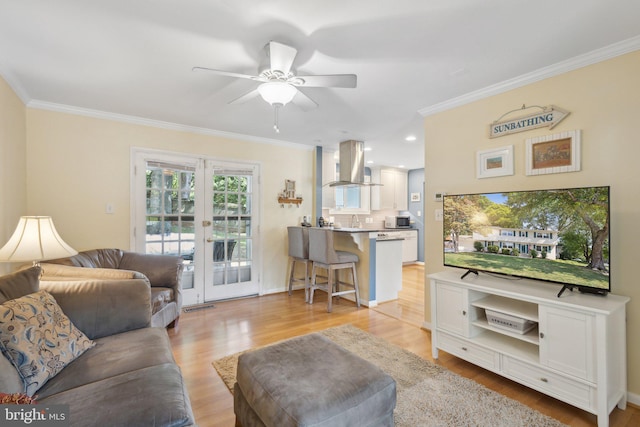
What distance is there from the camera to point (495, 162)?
2613 millimetres

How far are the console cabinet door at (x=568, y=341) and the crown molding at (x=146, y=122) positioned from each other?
3.81 m

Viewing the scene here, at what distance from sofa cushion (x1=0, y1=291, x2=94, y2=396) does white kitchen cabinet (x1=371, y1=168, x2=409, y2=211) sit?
5.88 m

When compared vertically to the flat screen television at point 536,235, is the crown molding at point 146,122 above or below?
above

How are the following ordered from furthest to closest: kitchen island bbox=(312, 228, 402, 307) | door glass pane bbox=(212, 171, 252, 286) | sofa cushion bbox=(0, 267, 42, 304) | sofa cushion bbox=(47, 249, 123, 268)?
1. door glass pane bbox=(212, 171, 252, 286)
2. kitchen island bbox=(312, 228, 402, 307)
3. sofa cushion bbox=(47, 249, 123, 268)
4. sofa cushion bbox=(0, 267, 42, 304)

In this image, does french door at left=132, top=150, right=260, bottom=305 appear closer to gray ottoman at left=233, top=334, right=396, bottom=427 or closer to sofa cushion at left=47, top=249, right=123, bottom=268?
sofa cushion at left=47, top=249, right=123, bottom=268

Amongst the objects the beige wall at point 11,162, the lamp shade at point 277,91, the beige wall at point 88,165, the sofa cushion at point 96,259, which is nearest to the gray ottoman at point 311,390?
the lamp shade at point 277,91

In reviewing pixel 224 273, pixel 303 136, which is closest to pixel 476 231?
pixel 303 136

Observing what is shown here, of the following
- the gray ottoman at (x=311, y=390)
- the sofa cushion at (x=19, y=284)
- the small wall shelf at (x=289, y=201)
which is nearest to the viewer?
the gray ottoman at (x=311, y=390)

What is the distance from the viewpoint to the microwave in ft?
23.6

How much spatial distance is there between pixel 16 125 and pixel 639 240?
16.4 feet

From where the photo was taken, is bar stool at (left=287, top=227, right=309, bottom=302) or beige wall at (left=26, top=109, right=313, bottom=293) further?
bar stool at (left=287, top=227, right=309, bottom=302)

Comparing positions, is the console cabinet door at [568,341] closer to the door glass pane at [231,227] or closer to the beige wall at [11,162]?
the door glass pane at [231,227]

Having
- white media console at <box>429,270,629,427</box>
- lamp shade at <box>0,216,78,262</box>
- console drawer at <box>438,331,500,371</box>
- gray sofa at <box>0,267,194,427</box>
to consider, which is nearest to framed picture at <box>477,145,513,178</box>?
white media console at <box>429,270,629,427</box>

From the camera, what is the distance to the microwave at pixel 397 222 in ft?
23.6
